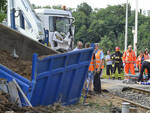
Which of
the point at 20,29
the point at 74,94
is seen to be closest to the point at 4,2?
the point at 20,29

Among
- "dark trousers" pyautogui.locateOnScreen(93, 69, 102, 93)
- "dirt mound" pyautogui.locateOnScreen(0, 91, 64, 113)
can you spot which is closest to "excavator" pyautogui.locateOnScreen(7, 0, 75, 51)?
"dark trousers" pyautogui.locateOnScreen(93, 69, 102, 93)

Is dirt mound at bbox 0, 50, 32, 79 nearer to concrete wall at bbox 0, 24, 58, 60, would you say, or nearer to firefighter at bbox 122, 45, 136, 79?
concrete wall at bbox 0, 24, 58, 60

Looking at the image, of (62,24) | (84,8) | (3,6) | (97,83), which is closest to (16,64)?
(97,83)

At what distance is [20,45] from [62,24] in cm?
974

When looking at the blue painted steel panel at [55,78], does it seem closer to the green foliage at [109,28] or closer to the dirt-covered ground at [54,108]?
the dirt-covered ground at [54,108]

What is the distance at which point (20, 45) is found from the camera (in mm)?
8859

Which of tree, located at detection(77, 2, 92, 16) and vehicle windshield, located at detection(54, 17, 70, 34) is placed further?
tree, located at detection(77, 2, 92, 16)

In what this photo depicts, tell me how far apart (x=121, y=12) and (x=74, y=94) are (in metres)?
92.4

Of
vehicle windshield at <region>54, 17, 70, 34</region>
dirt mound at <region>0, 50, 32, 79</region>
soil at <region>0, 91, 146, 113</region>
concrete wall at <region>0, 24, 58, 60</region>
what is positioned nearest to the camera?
soil at <region>0, 91, 146, 113</region>

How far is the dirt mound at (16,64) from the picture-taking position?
301 inches

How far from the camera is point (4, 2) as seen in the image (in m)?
22.2

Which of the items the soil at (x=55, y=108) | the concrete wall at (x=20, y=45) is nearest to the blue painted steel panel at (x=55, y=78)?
the soil at (x=55, y=108)

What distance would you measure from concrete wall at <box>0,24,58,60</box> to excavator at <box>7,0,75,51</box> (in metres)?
5.76

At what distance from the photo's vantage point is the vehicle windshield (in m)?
18.2
